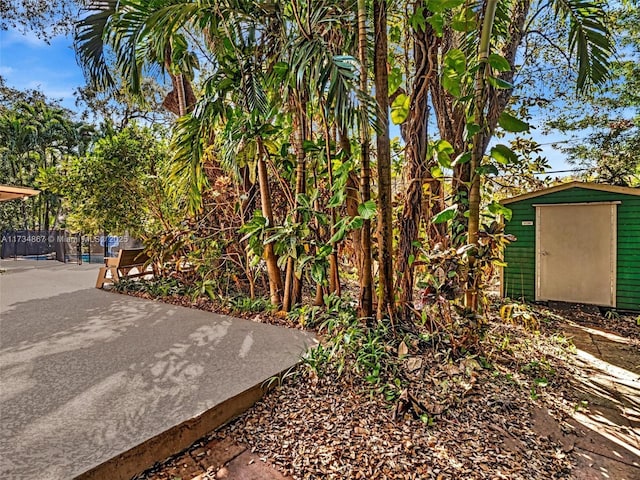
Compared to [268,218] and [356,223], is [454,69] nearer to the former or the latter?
[356,223]

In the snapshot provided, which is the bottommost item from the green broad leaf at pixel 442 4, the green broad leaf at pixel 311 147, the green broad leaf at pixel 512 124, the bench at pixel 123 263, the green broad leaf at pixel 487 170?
the bench at pixel 123 263

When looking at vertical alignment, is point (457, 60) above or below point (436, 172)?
above

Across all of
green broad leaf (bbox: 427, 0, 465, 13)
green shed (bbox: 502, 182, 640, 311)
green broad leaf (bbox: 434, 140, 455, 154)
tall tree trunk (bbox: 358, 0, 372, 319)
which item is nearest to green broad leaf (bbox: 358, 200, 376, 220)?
tall tree trunk (bbox: 358, 0, 372, 319)

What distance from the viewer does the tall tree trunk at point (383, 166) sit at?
2582 millimetres

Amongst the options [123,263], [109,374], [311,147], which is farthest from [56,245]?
[311,147]

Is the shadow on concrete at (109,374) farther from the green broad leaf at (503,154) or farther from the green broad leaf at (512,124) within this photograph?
the green broad leaf at (512,124)

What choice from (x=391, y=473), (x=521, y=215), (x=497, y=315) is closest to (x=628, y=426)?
(x=391, y=473)

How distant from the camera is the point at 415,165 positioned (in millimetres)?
2924

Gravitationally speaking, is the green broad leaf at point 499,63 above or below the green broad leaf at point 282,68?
below

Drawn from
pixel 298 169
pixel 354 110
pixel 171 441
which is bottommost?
pixel 171 441

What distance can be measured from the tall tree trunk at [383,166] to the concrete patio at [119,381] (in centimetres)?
88

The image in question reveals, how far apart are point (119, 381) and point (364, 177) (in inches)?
91.8

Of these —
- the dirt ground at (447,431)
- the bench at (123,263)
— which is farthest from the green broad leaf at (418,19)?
the bench at (123,263)

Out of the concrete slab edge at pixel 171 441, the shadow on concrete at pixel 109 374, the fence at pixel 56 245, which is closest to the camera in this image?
the concrete slab edge at pixel 171 441
